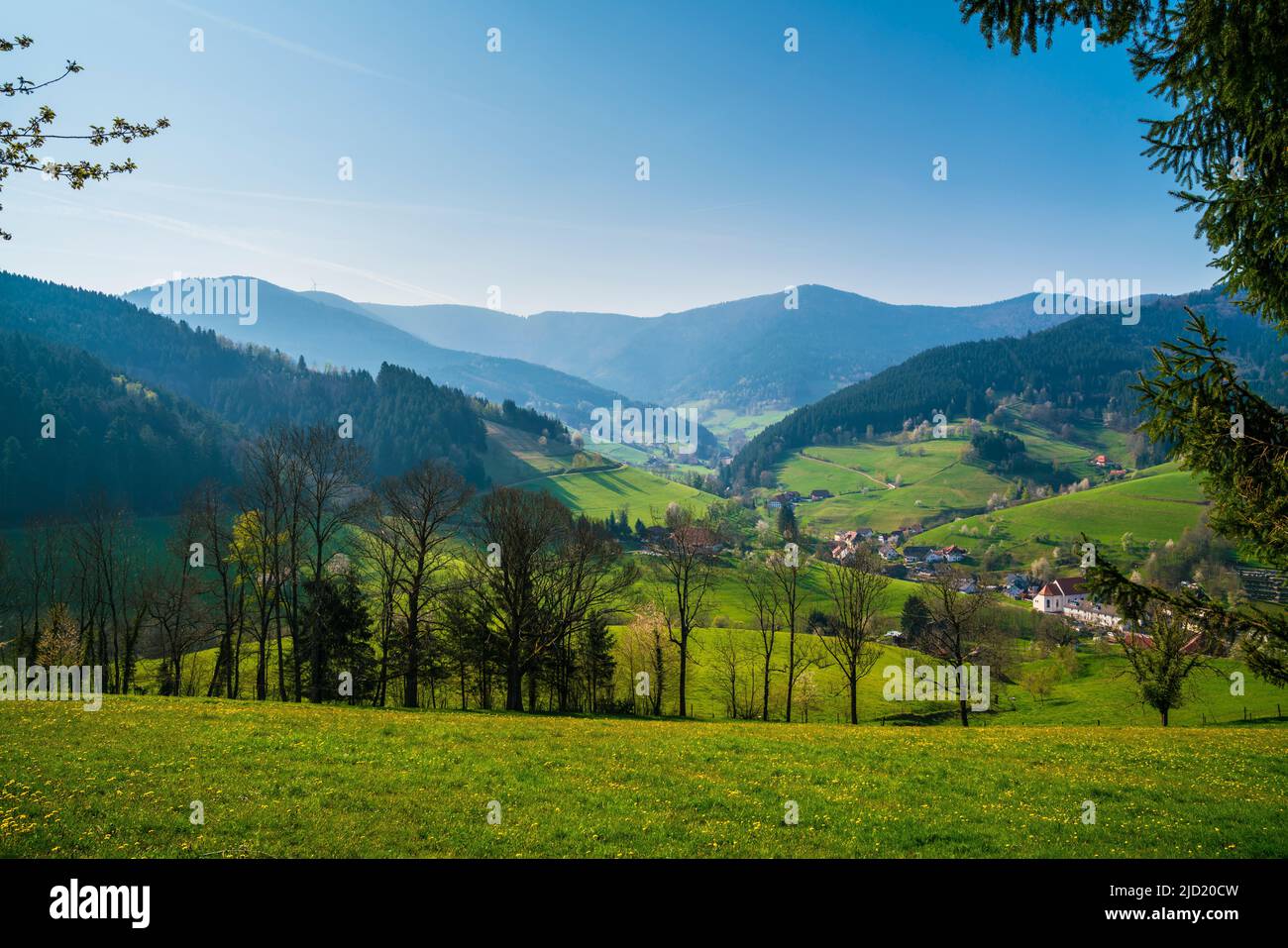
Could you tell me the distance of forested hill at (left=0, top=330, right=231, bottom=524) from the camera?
141m

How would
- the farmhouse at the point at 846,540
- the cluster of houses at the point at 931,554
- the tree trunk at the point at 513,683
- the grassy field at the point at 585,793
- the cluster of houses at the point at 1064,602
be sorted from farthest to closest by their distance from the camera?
the farmhouse at the point at 846,540
the cluster of houses at the point at 931,554
the cluster of houses at the point at 1064,602
the tree trunk at the point at 513,683
the grassy field at the point at 585,793

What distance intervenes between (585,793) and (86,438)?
201220mm

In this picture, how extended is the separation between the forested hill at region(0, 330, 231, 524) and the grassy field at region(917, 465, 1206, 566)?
211572 millimetres

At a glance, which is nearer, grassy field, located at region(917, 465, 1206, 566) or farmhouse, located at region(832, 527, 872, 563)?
grassy field, located at region(917, 465, 1206, 566)

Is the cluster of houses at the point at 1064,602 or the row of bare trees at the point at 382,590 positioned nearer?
the row of bare trees at the point at 382,590

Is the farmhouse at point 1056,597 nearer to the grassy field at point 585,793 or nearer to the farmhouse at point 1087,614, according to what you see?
the farmhouse at point 1087,614

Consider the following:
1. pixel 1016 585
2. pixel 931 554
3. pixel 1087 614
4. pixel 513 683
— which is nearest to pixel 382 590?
pixel 513 683

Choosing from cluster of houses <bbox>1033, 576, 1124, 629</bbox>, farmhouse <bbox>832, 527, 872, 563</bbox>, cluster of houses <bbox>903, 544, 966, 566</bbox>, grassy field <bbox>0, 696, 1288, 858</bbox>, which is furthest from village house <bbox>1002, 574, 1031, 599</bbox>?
grassy field <bbox>0, 696, 1288, 858</bbox>

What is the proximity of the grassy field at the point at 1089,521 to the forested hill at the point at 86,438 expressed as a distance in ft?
694

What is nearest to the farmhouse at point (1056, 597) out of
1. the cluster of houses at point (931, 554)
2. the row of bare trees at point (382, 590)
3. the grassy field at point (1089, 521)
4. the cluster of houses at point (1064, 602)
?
the cluster of houses at point (1064, 602)

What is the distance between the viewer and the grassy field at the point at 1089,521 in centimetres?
15238

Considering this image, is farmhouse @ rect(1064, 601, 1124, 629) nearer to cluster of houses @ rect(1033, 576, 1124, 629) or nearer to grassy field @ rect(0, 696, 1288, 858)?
cluster of houses @ rect(1033, 576, 1124, 629)

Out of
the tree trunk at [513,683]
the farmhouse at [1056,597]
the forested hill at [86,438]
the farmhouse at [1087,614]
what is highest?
the forested hill at [86,438]
